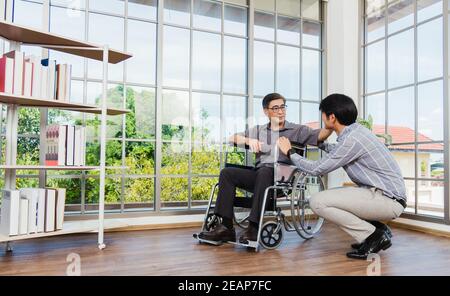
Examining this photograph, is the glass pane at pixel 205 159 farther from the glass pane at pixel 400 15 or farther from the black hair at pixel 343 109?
the glass pane at pixel 400 15

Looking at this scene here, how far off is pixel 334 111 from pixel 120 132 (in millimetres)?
1749

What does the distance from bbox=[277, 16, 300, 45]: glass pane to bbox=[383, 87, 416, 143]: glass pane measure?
112 centimetres

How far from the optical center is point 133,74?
3.32 m

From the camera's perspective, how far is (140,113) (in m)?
3.34

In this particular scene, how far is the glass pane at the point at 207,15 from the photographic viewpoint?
142 inches

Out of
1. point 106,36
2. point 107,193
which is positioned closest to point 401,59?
point 106,36

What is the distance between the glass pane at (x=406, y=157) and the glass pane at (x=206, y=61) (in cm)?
180

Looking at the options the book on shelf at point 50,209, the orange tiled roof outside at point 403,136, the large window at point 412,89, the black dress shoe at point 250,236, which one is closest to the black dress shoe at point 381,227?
the black dress shoe at point 250,236

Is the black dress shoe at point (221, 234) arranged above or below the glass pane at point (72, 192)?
below

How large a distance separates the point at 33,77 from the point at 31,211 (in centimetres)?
81

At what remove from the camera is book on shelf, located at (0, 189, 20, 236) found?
2.26 metres

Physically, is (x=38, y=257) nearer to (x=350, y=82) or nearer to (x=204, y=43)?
(x=204, y=43)

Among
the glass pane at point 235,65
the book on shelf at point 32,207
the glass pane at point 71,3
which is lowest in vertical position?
the book on shelf at point 32,207

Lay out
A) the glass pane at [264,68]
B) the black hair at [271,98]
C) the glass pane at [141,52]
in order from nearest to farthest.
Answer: the black hair at [271,98], the glass pane at [141,52], the glass pane at [264,68]
